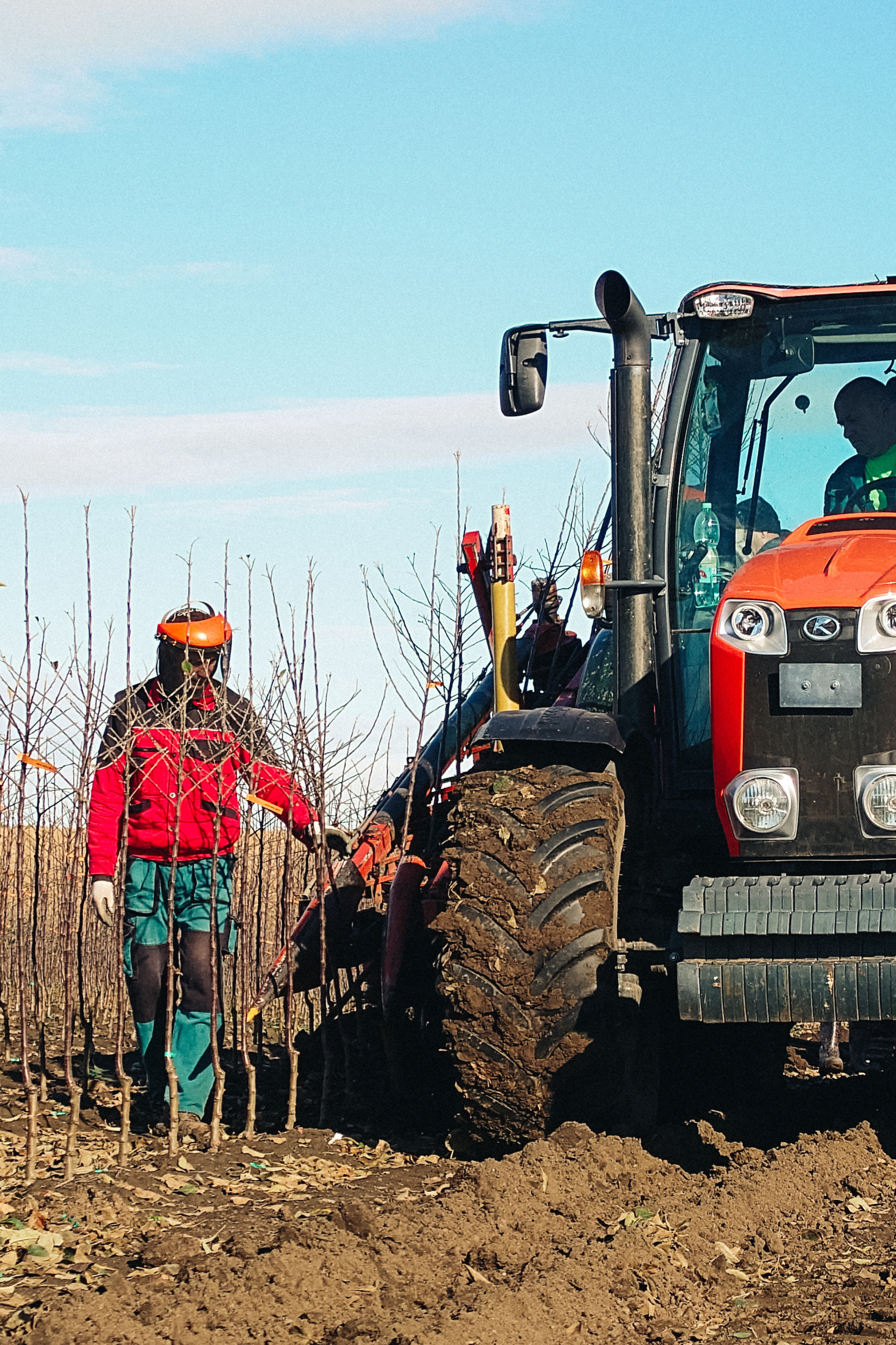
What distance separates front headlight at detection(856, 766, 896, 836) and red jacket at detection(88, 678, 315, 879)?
8.96 feet

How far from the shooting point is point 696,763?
584 centimetres

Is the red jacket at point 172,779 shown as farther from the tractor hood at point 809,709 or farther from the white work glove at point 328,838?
the tractor hood at point 809,709

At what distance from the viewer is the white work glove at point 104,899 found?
6.66 m

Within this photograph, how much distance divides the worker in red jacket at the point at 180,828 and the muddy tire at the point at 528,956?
5.42ft

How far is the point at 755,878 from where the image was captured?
4.99 metres

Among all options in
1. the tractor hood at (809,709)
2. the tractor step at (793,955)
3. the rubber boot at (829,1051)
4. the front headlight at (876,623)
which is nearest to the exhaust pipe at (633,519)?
the tractor hood at (809,709)

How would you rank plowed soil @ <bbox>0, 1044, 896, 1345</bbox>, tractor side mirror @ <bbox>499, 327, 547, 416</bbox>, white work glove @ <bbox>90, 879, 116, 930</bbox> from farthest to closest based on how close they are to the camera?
white work glove @ <bbox>90, 879, 116, 930</bbox>, tractor side mirror @ <bbox>499, 327, 547, 416</bbox>, plowed soil @ <bbox>0, 1044, 896, 1345</bbox>

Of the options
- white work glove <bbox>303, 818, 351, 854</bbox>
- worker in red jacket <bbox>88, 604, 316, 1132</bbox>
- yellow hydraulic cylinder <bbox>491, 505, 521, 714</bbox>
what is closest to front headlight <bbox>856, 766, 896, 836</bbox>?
yellow hydraulic cylinder <bbox>491, 505, 521, 714</bbox>

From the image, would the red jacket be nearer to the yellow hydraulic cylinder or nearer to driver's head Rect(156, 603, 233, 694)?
driver's head Rect(156, 603, 233, 694)

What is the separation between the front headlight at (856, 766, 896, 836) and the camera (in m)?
4.97

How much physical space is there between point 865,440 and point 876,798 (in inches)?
61.4

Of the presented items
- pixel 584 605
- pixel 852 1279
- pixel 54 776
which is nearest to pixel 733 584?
pixel 584 605

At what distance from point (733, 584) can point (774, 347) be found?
1267 mm

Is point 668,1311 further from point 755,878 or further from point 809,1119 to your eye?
point 809,1119
